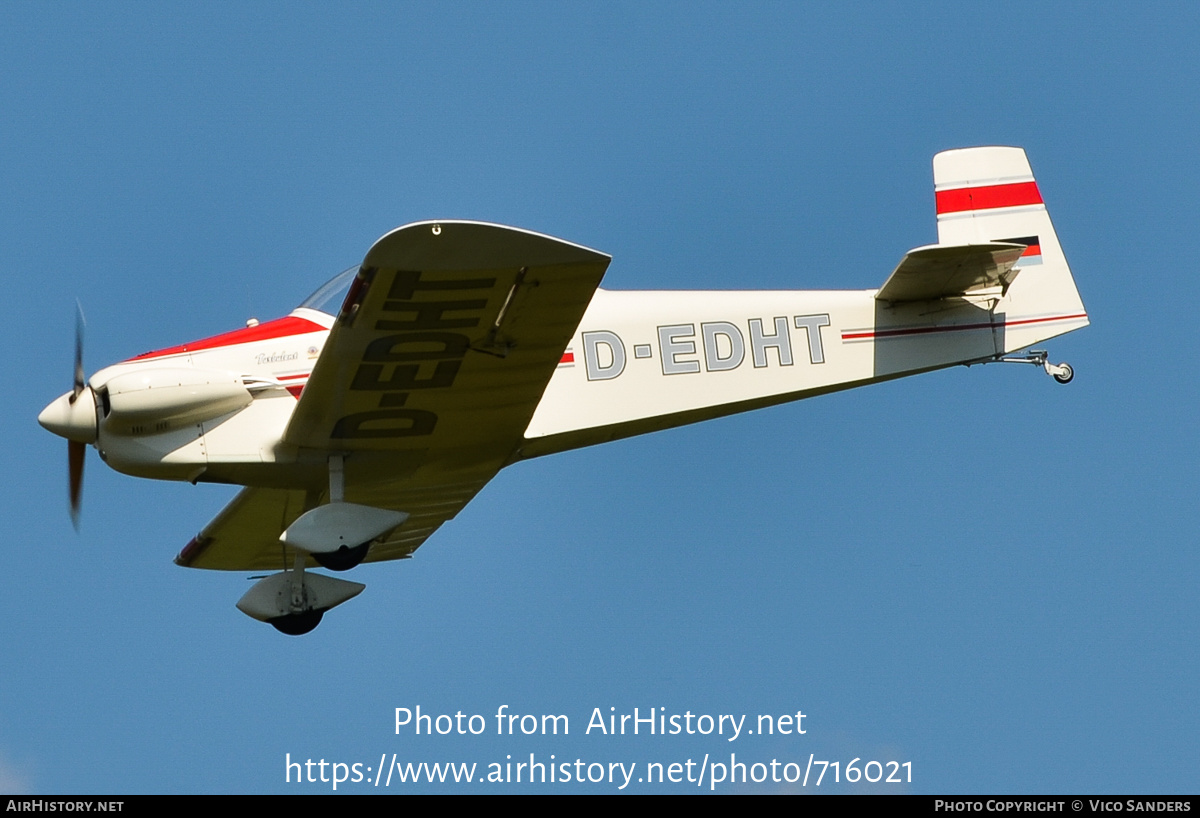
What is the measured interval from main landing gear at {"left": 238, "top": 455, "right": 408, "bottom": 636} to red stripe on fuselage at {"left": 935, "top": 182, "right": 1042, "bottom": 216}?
5514 mm

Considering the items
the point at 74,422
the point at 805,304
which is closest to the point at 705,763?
the point at 805,304

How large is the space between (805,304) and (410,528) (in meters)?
4.04

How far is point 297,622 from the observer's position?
41.1 feet

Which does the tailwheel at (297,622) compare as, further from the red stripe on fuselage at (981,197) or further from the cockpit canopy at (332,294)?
the red stripe on fuselage at (981,197)

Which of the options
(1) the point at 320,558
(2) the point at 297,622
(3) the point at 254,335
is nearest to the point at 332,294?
(3) the point at 254,335

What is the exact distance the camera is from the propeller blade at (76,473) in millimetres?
11789

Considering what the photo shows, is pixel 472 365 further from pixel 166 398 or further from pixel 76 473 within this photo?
pixel 76 473

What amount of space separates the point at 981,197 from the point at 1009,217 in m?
0.29

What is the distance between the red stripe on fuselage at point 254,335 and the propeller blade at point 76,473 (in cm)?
94

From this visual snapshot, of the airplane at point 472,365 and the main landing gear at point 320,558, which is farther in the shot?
the main landing gear at point 320,558

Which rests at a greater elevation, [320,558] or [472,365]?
[472,365]

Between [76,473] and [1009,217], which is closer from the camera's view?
[76,473]

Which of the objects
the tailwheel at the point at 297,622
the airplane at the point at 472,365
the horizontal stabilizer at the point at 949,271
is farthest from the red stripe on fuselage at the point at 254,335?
the horizontal stabilizer at the point at 949,271

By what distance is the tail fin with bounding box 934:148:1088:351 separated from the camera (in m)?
13.0
